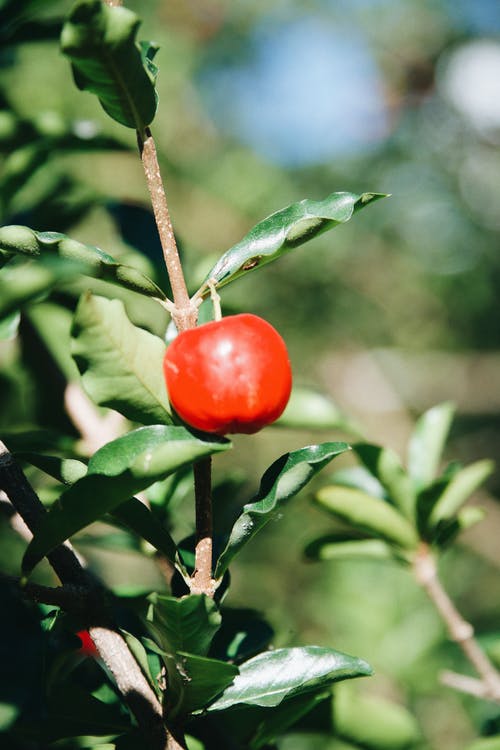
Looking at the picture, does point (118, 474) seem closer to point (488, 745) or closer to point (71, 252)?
point (71, 252)

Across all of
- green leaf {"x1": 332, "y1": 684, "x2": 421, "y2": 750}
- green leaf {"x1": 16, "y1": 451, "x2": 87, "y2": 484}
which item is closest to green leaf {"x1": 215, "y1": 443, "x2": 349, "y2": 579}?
green leaf {"x1": 16, "y1": 451, "x2": 87, "y2": 484}

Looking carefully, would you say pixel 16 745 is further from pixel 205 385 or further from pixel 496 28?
pixel 496 28

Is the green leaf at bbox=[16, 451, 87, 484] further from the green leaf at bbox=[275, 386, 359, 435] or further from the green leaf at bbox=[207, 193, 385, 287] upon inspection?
Answer: the green leaf at bbox=[275, 386, 359, 435]

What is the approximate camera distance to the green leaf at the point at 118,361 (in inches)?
18.2

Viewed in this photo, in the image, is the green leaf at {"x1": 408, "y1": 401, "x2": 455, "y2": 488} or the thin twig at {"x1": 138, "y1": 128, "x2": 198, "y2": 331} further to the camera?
the green leaf at {"x1": 408, "y1": 401, "x2": 455, "y2": 488}

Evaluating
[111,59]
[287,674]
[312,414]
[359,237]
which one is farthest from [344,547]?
[359,237]

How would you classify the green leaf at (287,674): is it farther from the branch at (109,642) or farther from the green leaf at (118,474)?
the green leaf at (118,474)

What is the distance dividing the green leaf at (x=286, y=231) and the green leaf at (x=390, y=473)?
0.35 m

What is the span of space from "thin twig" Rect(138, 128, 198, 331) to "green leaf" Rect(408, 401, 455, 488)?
1.72 ft

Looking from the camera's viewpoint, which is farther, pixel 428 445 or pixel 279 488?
pixel 428 445

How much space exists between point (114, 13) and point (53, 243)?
162 millimetres

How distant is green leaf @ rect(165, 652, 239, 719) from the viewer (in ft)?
1.57

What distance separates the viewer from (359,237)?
3.33 meters

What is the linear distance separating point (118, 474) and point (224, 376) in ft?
0.32
